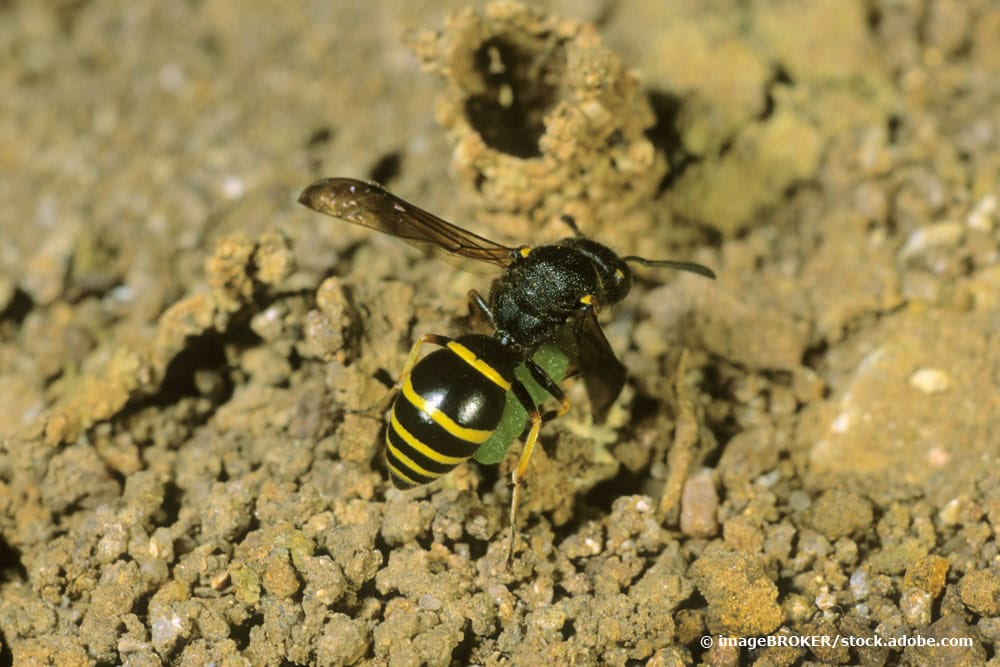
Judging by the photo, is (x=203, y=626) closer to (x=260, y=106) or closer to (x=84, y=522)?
(x=84, y=522)

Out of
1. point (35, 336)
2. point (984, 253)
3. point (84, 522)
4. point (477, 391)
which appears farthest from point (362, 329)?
point (984, 253)

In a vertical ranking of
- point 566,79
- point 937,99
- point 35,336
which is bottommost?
point 35,336

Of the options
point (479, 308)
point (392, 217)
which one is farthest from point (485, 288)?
point (392, 217)

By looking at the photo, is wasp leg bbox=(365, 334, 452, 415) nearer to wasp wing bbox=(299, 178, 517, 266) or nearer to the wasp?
the wasp

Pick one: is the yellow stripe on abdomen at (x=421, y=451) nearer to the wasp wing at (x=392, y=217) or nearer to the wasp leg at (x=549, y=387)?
the wasp leg at (x=549, y=387)

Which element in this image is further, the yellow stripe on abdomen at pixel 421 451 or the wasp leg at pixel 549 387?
the wasp leg at pixel 549 387

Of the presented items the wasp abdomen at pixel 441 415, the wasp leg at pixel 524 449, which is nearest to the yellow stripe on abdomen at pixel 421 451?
the wasp abdomen at pixel 441 415

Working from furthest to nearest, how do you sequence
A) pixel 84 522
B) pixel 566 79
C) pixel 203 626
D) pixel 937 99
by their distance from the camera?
pixel 937 99, pixel 566 79, pixel 84 522, pixel 203 626
